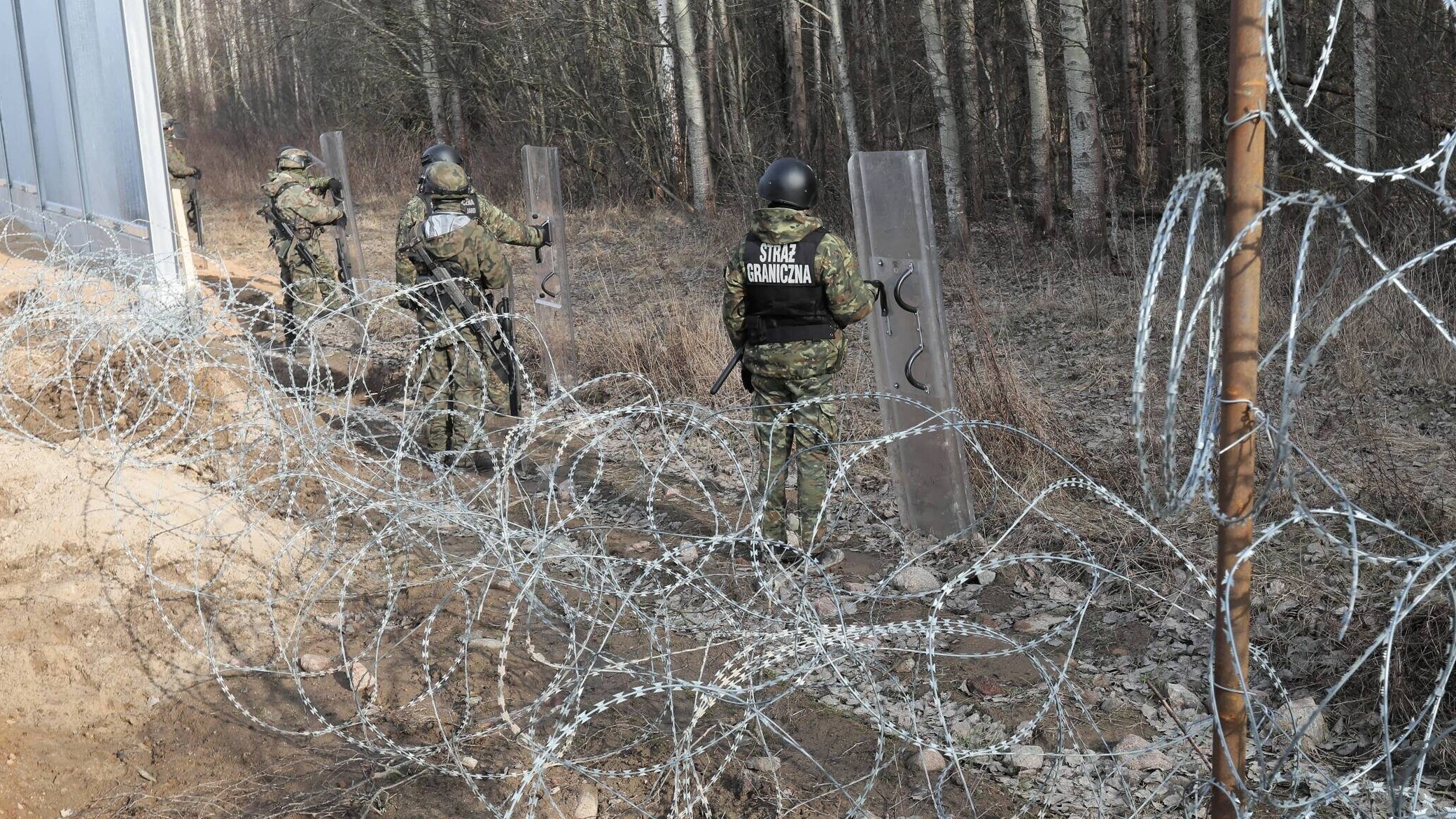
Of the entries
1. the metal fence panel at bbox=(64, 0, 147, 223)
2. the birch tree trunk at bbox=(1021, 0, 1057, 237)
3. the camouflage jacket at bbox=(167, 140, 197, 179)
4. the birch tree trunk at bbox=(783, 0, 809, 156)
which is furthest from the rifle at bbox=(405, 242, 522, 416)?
the camouflage jacket at bbox=(167, 140, 197, 179)

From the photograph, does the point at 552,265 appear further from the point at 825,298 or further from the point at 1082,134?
the point at 1082,134

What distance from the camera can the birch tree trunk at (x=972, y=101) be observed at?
11.5 metres

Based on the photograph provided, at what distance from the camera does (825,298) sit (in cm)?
466

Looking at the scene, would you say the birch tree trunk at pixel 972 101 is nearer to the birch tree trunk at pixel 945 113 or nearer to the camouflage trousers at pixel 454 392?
the birch tree trunk at pixel 945 113

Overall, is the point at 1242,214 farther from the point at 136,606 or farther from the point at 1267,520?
the point at 136,606

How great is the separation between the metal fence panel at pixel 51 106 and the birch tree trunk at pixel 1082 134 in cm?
906

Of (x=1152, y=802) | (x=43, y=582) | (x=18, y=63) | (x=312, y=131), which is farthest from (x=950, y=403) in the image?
(x=312, y=131)

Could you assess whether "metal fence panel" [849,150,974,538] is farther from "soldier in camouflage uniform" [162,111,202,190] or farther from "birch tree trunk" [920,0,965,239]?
"soldier in camouflage uniform" [162,111,202,190]

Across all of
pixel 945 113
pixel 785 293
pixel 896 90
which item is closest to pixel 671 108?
pixel 896 90

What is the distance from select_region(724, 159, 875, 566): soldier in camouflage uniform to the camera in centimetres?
454

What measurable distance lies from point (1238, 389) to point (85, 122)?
11.6 m

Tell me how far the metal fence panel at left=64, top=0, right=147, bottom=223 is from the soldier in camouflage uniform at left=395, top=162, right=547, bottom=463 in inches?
185

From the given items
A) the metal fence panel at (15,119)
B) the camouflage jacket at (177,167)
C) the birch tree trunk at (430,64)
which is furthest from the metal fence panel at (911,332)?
the birch tree trunk at (430,64)

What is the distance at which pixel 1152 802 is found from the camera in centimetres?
315
